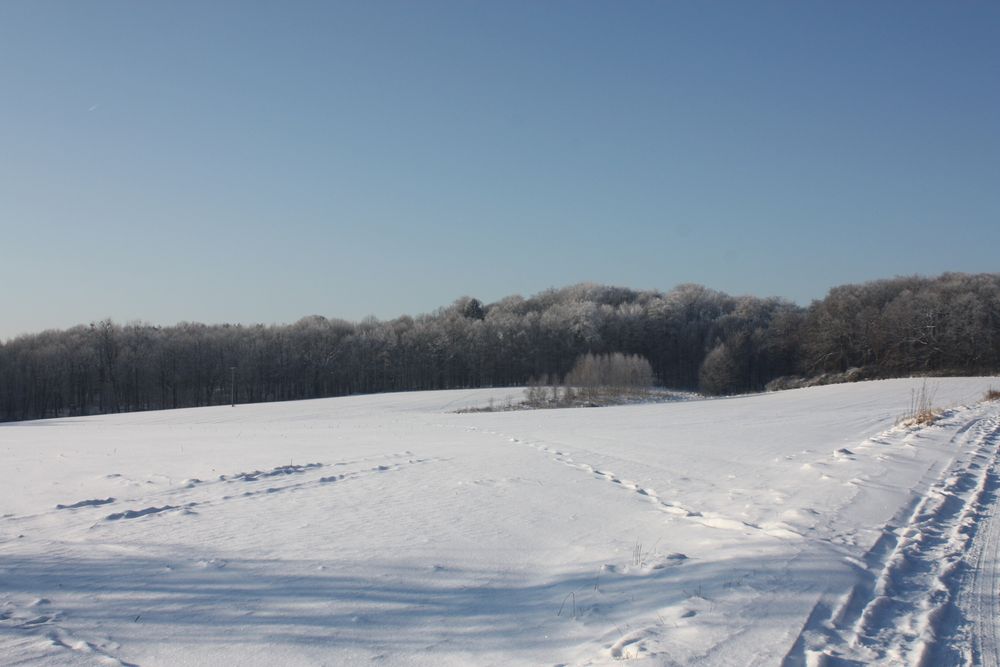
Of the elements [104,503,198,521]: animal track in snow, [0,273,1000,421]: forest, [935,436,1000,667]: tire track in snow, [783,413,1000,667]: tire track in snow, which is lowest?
[935,436,1000,667]: tire track in snow

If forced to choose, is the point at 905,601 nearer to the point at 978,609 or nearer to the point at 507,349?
the point at 978,609

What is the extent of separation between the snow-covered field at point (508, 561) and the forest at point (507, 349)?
61367 millimetres

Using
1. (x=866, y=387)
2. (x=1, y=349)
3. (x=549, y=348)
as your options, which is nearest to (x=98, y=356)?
(x=1, y=349)

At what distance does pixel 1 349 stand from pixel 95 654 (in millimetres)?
91181

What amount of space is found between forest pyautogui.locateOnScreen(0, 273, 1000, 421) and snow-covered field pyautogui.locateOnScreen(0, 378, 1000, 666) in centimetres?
6137

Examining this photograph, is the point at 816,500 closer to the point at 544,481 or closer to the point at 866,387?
the point at 544,481

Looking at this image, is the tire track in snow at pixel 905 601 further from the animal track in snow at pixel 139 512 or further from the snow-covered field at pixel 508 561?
the animal track in snow at pixel 139 512

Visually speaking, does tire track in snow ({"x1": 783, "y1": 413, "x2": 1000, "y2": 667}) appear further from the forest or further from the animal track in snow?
the forest

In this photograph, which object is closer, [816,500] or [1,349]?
[816,500]

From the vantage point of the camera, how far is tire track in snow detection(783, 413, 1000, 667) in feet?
14.9

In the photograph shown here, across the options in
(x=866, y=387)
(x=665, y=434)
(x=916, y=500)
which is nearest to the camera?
(x=916, y=500)

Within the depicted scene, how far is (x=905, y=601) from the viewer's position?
546cm

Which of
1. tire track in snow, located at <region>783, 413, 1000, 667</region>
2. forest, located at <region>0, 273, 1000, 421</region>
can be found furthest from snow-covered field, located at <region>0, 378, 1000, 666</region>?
forest, located at <region>0, 273, 1000, 421</region>

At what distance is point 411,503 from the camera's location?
10.1 meters
